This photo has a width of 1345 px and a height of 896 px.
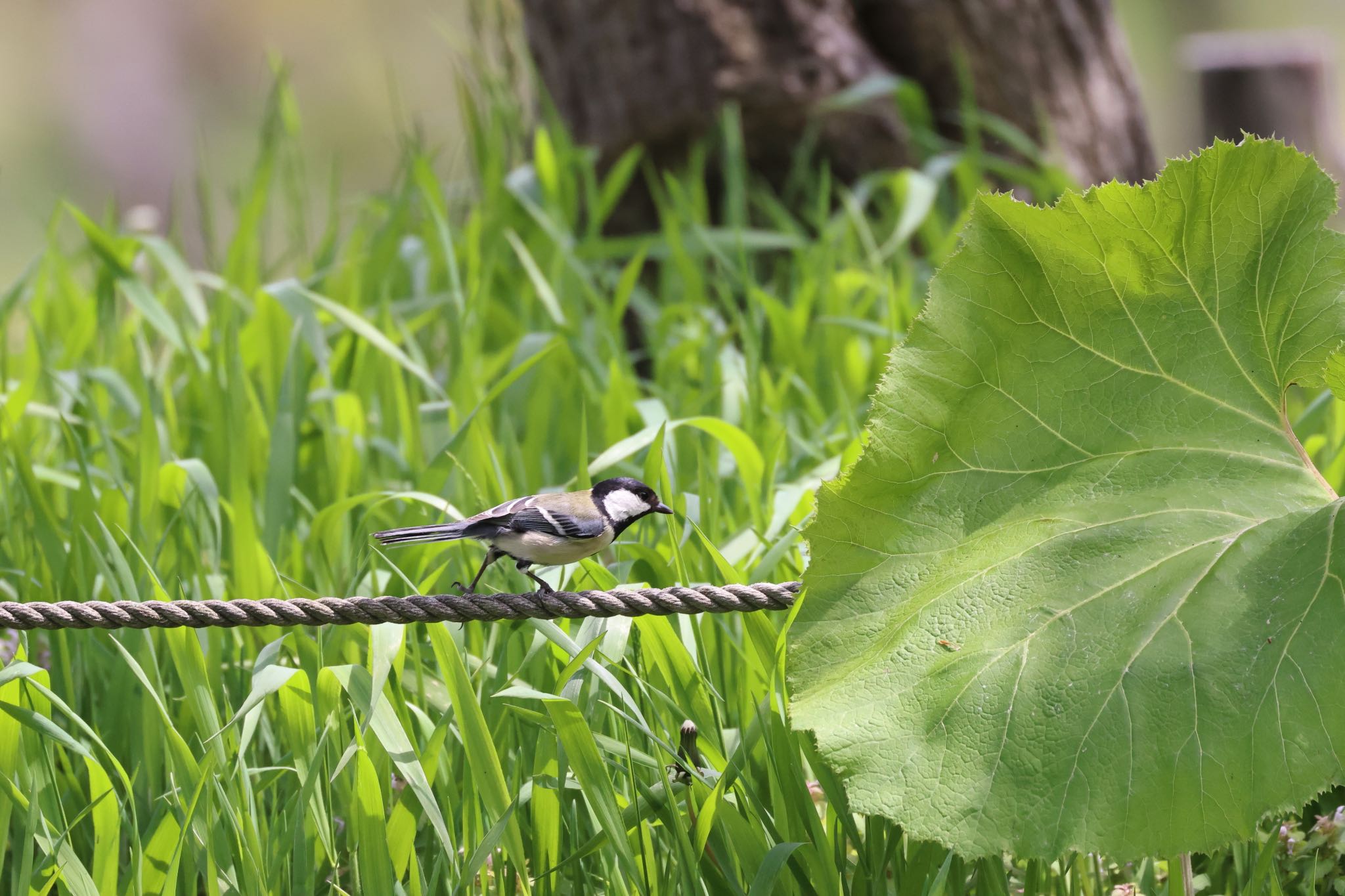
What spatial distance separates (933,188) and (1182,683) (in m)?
1.97

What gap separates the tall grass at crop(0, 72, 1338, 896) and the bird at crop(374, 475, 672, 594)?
90 millimetres

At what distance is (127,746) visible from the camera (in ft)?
4.86

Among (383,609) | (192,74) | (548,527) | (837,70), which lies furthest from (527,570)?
(192,74)

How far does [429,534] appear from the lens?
1347 mm

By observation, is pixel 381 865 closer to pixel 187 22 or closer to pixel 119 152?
pixel 119 152

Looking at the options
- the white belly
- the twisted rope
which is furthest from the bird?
the twisted rope

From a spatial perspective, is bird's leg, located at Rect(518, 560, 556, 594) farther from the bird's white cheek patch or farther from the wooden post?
the wooden post

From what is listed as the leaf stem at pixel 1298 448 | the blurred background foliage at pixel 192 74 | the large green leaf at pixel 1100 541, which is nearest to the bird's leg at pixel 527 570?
the large green leaf at pixel 1100 541

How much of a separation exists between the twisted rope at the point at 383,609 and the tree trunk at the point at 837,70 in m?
2.58

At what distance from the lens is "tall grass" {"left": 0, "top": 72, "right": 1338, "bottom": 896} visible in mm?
1199

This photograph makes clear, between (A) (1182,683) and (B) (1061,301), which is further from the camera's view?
(B) (1061,301)

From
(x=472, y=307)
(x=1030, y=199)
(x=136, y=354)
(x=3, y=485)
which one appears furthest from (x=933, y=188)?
(x=3, y=485)

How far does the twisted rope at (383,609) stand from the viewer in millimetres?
1149

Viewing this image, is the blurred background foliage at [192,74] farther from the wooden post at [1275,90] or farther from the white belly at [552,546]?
the white belly at [552,546]
